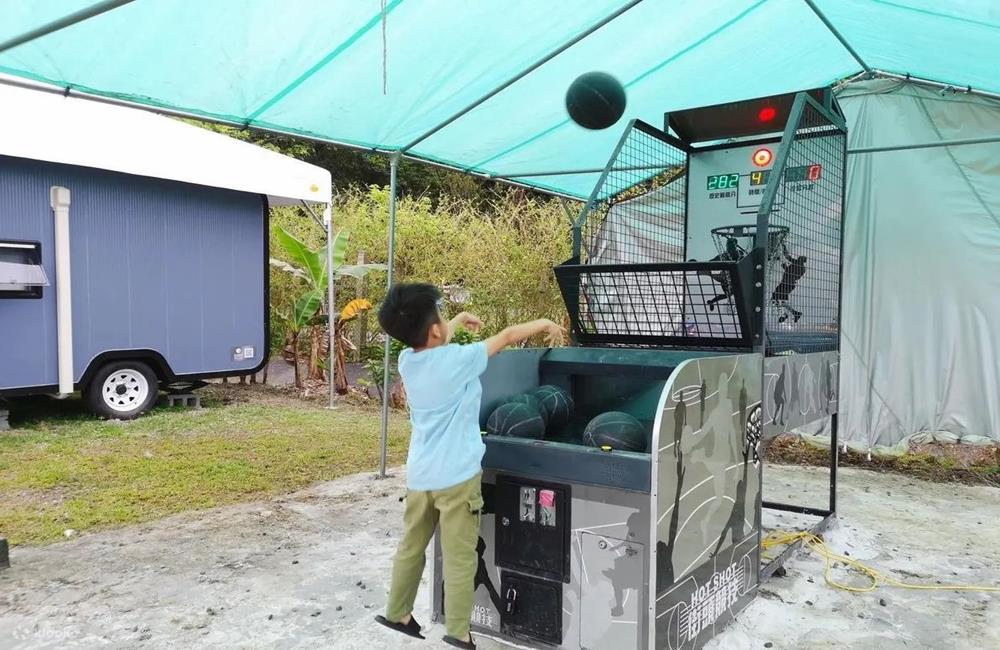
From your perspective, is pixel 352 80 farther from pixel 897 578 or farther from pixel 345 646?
pixel 897 578

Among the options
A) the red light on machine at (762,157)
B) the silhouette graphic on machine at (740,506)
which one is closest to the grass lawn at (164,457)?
the silhouette graphic on machine at (740,506)

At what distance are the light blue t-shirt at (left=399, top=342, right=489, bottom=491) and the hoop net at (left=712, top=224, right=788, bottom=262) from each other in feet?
5.24

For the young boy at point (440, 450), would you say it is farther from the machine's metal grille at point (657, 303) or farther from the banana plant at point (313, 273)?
the banana plant at point (313, 273)

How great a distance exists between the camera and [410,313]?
2.54 meters

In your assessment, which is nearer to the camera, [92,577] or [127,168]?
[92,577]

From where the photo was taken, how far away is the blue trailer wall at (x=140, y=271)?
6.85 m

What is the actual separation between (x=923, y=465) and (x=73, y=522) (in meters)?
6.38

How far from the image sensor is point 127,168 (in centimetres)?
712

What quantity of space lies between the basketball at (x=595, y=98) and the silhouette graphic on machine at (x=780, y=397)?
5.50 ft

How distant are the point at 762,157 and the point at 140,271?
6.52m

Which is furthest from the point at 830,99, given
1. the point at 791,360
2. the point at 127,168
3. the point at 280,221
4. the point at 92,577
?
the point at 280,221

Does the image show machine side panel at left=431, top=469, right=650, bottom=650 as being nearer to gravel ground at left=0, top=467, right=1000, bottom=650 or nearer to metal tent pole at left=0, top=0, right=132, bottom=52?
gravel ground at left=0, top=467, right=1000, bottom=650

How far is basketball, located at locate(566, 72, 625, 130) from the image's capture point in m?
3.87

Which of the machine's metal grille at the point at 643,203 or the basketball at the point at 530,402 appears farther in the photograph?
the machine's metal grille at the point at 643,203
